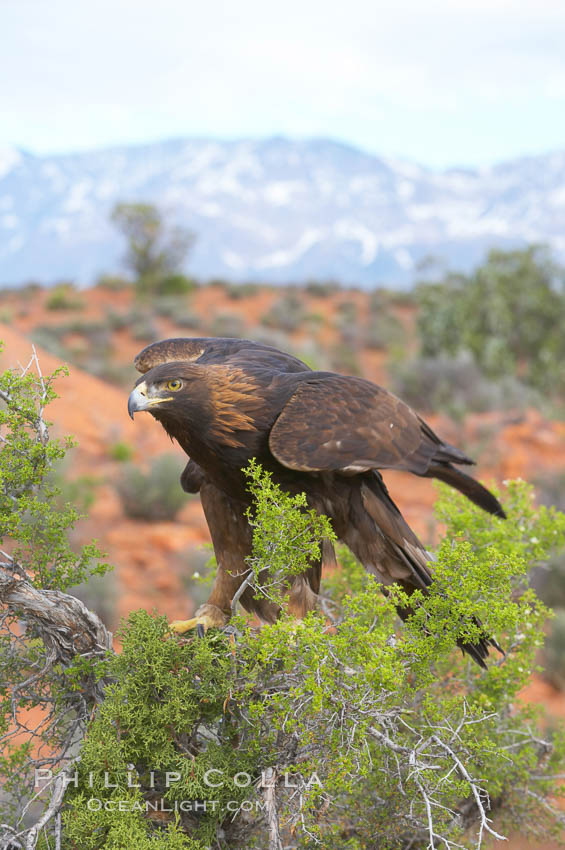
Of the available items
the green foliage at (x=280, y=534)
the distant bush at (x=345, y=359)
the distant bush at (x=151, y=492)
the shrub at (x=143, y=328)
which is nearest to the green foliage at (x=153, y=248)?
the shrub at (x=143, y=328)

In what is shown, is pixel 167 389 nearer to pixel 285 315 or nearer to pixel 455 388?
pixel 455 388

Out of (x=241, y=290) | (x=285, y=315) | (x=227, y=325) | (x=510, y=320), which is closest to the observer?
(x=510, y=320)

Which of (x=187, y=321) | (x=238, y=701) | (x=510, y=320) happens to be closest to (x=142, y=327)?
(x=187, y=321)

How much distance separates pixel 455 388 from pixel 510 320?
3293mm

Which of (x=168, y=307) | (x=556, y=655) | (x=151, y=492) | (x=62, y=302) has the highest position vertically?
(x=556, y=655)

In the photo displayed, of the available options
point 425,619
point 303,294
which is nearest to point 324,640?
point 425,619

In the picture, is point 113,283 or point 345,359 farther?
point 113,283

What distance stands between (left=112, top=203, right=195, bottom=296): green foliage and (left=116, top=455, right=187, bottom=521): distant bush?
893 inches

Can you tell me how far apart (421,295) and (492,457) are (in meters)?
9.19

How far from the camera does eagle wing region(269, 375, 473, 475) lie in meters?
2.95

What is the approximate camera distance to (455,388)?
19109mm

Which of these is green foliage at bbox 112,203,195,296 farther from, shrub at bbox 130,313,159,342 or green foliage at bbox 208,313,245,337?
shrub at bbox 130,313,159,342

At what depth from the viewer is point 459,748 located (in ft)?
9.80

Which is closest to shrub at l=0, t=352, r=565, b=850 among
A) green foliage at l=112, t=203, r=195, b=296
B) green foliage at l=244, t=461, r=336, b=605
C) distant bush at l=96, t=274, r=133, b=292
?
green foliage at l=244, t=461, r=336, b=605
